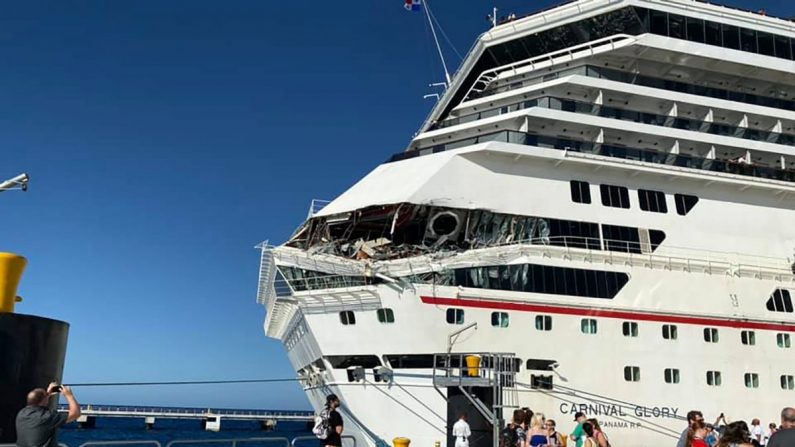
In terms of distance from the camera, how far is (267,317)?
2822 centimetres

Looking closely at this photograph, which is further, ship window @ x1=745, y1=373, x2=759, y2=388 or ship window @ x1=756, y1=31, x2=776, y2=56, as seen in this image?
ship window @ x1=756, y1=31, x2=776, y2=56

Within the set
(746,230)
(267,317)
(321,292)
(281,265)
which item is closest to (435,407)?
(321,292)

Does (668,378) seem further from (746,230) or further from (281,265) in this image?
(281,265)

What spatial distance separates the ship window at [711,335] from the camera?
2127cm

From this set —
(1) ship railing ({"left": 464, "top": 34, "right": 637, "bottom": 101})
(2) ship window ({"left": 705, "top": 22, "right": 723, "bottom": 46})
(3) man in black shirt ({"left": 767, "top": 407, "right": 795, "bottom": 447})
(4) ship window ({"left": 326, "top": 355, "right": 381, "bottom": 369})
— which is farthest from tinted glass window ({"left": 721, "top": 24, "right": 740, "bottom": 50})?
(3) man in black shirt ({"left": 767, "top": 407, "right": 795, "bottom": 447})

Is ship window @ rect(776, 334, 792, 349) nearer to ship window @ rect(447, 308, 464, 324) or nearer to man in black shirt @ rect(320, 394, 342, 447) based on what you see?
ship window @ rect(447, 308, 464, 324)

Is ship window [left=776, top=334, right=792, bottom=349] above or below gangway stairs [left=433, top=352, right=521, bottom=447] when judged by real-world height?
above

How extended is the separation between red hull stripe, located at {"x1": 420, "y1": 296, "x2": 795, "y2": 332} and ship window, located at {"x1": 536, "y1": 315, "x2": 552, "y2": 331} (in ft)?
0.53

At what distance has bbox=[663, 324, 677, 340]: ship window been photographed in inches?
817

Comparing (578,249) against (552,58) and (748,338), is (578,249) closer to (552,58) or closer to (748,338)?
(748,338)

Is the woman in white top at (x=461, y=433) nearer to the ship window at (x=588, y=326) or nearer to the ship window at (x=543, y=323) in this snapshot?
the ship window at (x=543, y=323)

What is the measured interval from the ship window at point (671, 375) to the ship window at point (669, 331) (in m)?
0.89

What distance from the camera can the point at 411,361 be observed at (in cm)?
1903

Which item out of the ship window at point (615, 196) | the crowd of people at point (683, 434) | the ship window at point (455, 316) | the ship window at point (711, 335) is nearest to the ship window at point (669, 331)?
the ship window at point (711, 335)
